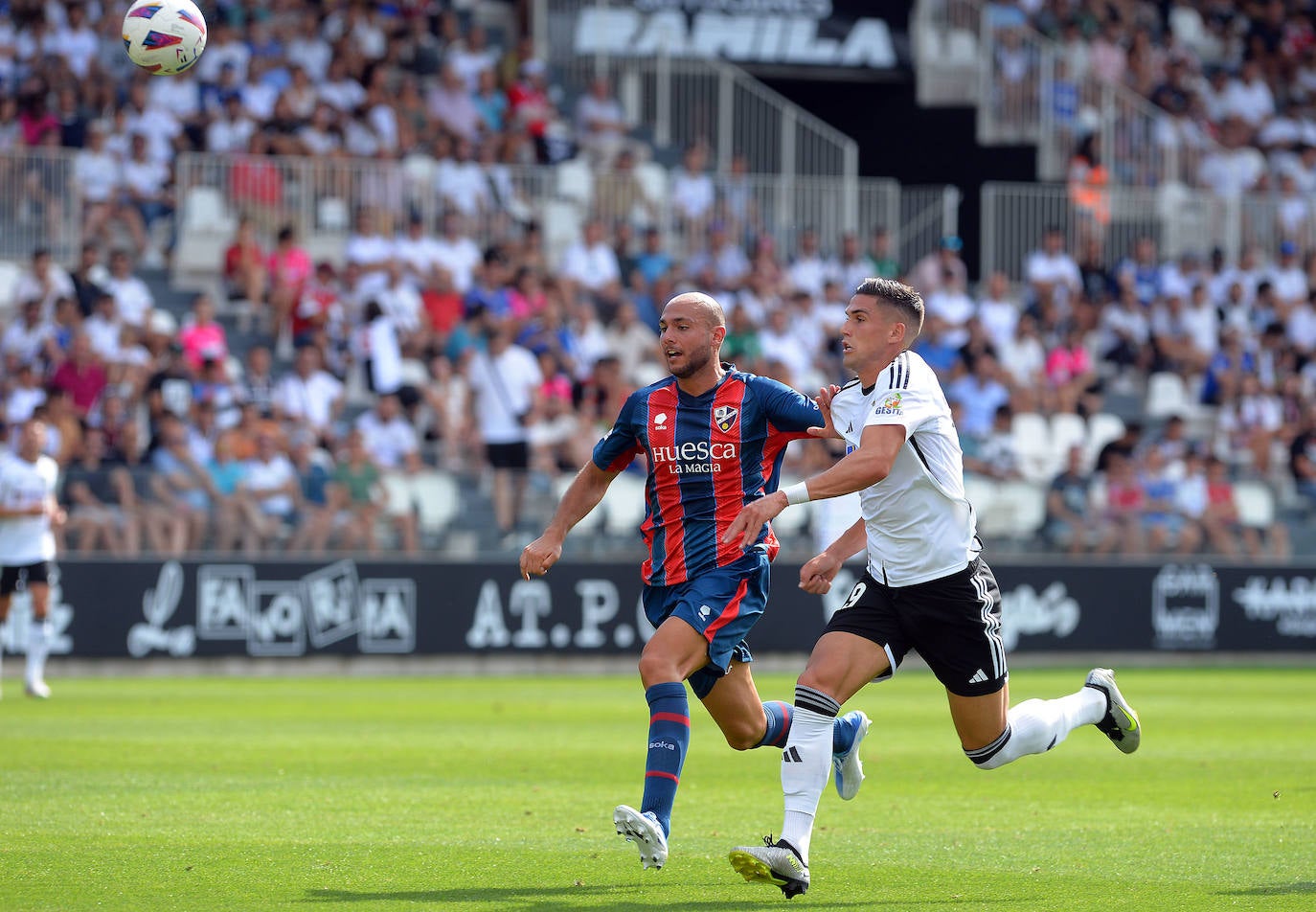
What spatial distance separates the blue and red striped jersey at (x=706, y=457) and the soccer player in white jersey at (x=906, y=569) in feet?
0.95

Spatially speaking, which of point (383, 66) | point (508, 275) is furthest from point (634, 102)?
point (508, 275)

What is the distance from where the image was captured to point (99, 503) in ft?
62.5

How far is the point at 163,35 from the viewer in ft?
37.7

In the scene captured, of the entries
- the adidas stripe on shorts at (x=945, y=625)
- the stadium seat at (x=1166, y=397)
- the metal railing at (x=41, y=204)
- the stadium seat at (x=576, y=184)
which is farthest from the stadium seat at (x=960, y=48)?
the adidas stripe on shorts at (x=945, y=625)

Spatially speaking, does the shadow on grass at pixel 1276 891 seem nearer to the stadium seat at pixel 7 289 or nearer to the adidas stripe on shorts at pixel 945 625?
the adidas stripe on shorts at pixel 945 625

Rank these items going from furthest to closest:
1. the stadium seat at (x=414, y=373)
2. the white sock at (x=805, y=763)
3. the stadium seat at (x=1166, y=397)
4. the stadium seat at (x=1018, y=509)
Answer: the stadium seat at (x=1166, y=397) < the stadium seat at (x=414, y=373) < the stadium seat at (x=1018, y=509) < the white sock at (x=805, y=763)

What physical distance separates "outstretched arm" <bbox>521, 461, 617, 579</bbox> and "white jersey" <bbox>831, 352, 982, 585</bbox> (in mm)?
1241

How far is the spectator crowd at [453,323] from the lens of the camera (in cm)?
2002

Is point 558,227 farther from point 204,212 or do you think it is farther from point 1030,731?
point 1030,731

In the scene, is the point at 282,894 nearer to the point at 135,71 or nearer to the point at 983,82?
the point at 135,71

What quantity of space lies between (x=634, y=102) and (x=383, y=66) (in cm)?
485

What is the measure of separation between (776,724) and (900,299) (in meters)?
1.99

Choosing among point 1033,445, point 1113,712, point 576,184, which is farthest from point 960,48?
point 1113,712

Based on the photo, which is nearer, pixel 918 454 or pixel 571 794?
pixel 918 454
